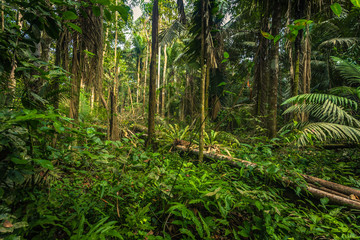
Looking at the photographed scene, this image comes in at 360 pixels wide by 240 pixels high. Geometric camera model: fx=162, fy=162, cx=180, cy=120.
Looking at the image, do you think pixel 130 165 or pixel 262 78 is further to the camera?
pixel 262 78

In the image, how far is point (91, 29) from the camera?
2902mm

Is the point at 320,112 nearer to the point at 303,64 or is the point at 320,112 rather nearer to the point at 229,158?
the point at 303,64

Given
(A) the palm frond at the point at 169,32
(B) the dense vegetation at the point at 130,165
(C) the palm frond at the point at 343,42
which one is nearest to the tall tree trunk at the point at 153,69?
(B) the dense vegetation at the point at 130,165

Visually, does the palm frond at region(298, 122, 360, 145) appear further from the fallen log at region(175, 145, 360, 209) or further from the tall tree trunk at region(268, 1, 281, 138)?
the tall tree trunk at region(268, 1, 281, 138)

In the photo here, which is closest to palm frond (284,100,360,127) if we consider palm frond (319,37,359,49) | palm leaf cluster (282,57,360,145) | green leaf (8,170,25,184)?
palm leaf cluster (282,57,360,145)

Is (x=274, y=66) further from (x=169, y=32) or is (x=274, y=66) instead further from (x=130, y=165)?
(x=130, y=165)

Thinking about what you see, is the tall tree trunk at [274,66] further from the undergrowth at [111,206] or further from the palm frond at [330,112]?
Result: the undergrowth at [111,206]

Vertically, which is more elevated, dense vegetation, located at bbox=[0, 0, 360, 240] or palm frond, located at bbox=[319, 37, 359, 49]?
palm frond, located at bbox=[319, 37, 359, 49]

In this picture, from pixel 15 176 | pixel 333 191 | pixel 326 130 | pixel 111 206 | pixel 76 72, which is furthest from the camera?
pixel 76 72

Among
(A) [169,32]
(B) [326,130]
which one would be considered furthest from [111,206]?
(A) [169,32]

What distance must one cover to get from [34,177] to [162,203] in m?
1.11

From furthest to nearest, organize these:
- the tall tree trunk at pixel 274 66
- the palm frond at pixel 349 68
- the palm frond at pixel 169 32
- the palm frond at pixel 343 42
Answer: the palm frond at pixel 343 42
the palm frond at pixel 169 32
the tall tree trunk at pixel 274 66
the palm frond at pixel 349 68

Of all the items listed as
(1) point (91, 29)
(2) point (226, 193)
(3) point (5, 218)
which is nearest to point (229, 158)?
(2) point (226, 193)

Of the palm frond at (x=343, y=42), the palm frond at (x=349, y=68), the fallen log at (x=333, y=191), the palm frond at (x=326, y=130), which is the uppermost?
the palm frond at (x=343, y=42)
